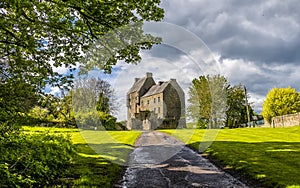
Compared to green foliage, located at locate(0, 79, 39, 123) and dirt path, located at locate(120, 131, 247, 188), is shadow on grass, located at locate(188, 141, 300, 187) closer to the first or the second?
dirt path, located at locate(120, 131, 247, 188)

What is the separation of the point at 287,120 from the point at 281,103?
1364cm

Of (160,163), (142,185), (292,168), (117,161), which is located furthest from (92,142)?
(292,168)

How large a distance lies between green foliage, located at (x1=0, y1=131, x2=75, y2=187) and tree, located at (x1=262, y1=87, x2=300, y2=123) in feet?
167

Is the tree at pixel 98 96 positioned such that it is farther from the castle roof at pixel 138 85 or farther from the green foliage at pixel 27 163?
the green foliage at pixel 27 163

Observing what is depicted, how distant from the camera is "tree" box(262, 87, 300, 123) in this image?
5424 cm

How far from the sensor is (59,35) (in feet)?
35.8

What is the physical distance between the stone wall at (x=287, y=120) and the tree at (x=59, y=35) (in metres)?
34.8

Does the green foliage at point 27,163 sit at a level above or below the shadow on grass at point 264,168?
above

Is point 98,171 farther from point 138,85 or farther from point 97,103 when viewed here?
point 138,85

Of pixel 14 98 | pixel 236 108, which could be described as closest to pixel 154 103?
pixel 14 98

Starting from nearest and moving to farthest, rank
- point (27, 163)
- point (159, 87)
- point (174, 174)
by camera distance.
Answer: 1. point (27, 163)
2. point (174, 174)
3. point (159, 87)

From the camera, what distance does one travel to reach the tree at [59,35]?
8.75m

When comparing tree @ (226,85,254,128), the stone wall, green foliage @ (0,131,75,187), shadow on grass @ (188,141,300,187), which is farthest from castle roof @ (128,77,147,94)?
tree @ (226,85,254,128)

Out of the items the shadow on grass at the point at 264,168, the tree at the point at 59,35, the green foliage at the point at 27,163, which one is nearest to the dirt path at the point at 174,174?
the shadow on grass at the point at 264,168
